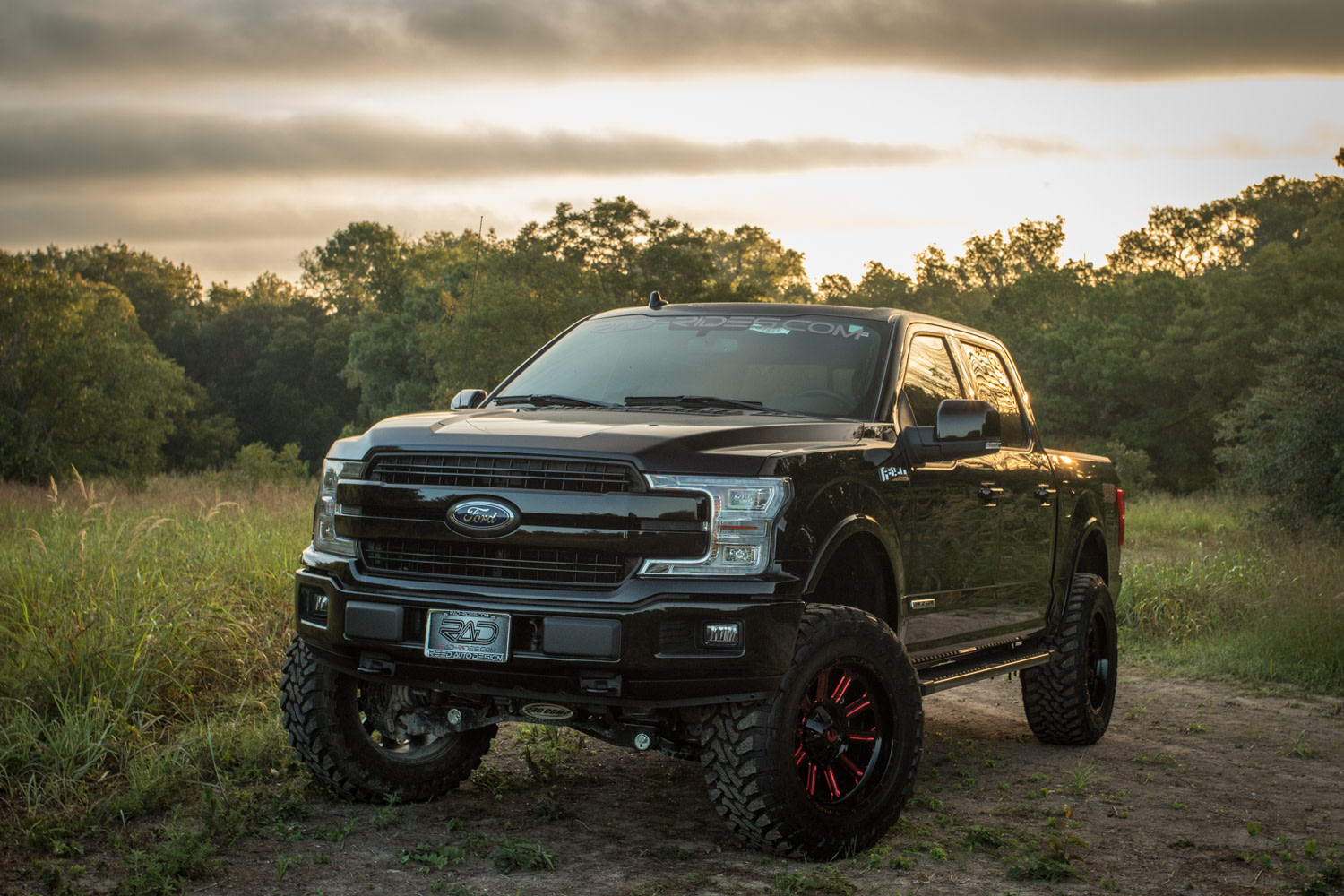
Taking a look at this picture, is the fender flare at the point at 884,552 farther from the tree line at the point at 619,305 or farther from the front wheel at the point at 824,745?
the tree line at the point at 619,305

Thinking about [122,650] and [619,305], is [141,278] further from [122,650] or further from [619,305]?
[122,650]

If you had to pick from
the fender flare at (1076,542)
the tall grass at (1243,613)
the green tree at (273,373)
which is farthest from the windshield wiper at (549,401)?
the green tree at (273,373)

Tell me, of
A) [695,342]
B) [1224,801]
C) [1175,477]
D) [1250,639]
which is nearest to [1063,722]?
[1224,801]

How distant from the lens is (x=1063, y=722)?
285 inches

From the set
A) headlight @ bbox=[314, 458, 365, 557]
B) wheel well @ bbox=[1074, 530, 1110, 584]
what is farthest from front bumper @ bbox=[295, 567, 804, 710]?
wheel well @ bbox=[1074, 530, 1110, 584]

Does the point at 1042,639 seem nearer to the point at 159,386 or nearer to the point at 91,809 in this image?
the point at 91,809

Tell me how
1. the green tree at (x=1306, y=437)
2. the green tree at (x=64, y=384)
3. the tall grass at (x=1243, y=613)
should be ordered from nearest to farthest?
the tall grass at (x=1243, y=613)
the green tree at (x=1306, y=437)
the green tree at (x=64, y=384)

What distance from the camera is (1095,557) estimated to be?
7832mm

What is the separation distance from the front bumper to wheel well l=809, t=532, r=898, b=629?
649 mm

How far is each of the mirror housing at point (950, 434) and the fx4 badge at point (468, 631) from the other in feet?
6.40

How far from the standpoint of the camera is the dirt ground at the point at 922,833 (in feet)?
15.0

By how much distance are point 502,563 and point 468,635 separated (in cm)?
26

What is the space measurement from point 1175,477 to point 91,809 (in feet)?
153

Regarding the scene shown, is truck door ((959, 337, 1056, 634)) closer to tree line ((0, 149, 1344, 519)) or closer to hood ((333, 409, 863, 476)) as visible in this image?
hood ((333, 409, 863, 476))
